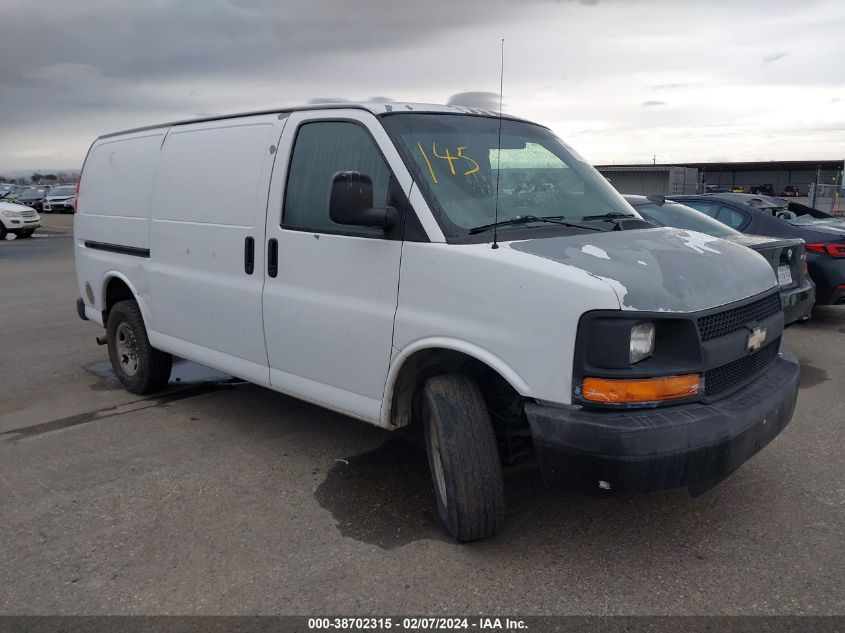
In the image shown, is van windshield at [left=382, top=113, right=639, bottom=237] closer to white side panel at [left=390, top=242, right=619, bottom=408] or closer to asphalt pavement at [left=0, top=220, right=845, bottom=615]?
white side panel at [left=390, top=242, right=619, bottom=408]

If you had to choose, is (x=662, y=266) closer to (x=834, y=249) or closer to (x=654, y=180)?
(x=834, y=249)

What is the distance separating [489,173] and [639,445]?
1.66m

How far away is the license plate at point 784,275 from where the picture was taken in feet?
22.5

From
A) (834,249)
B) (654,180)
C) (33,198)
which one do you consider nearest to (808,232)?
(834,249)

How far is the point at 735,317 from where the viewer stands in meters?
3.43

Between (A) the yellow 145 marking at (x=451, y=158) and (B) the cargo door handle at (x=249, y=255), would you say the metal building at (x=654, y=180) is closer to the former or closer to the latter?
(B) the cargo door handle at (x=249, y=255)

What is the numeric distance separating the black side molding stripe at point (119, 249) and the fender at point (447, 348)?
8.73ft

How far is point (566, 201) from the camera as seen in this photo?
4.08 meters

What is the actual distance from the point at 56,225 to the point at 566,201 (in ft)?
105

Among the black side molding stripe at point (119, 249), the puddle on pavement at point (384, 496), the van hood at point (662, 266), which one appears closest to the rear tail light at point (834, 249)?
the van hood at point (662, 266)

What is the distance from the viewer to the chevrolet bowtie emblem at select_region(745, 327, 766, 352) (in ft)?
11.4

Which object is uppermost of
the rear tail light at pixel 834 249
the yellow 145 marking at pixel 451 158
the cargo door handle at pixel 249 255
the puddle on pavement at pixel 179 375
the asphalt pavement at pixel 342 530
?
the yellow 145 marking at pixel 451 158

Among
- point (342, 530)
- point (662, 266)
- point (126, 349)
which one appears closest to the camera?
point (662, 266)

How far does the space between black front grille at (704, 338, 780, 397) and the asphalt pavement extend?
0.78m
